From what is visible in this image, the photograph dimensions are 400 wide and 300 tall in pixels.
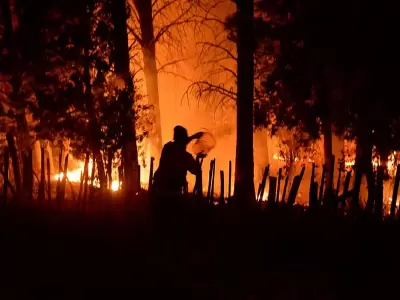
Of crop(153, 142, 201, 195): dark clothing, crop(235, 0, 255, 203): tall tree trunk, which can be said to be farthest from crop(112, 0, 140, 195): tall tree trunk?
crop(235, 0, 255, 203): tall tree trunk

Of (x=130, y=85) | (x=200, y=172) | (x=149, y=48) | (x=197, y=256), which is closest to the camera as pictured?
(x=197, y=256)

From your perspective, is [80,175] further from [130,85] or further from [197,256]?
[197,256]

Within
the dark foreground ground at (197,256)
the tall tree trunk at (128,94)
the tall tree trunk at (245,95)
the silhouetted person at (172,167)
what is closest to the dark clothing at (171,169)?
the silhouetted person at (172,167)

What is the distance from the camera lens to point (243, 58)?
1094 cm

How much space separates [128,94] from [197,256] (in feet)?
13.7

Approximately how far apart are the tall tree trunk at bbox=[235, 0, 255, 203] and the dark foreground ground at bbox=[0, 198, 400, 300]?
345 centimetres

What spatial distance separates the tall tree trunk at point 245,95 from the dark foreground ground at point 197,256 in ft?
11.3

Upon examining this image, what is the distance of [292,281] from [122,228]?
112 inches

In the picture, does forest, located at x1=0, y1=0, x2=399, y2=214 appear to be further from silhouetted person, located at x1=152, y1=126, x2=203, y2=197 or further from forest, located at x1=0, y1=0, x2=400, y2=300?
silhouetted person, located at x1=152, y1=126, x2=203, y2=197

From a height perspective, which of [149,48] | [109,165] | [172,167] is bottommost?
[109,165]

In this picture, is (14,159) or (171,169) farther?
(14,159)

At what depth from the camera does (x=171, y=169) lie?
6.55 metres

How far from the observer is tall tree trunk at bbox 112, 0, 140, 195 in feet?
30.1

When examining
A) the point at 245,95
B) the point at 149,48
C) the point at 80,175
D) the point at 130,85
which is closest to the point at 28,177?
the point at 80,175
